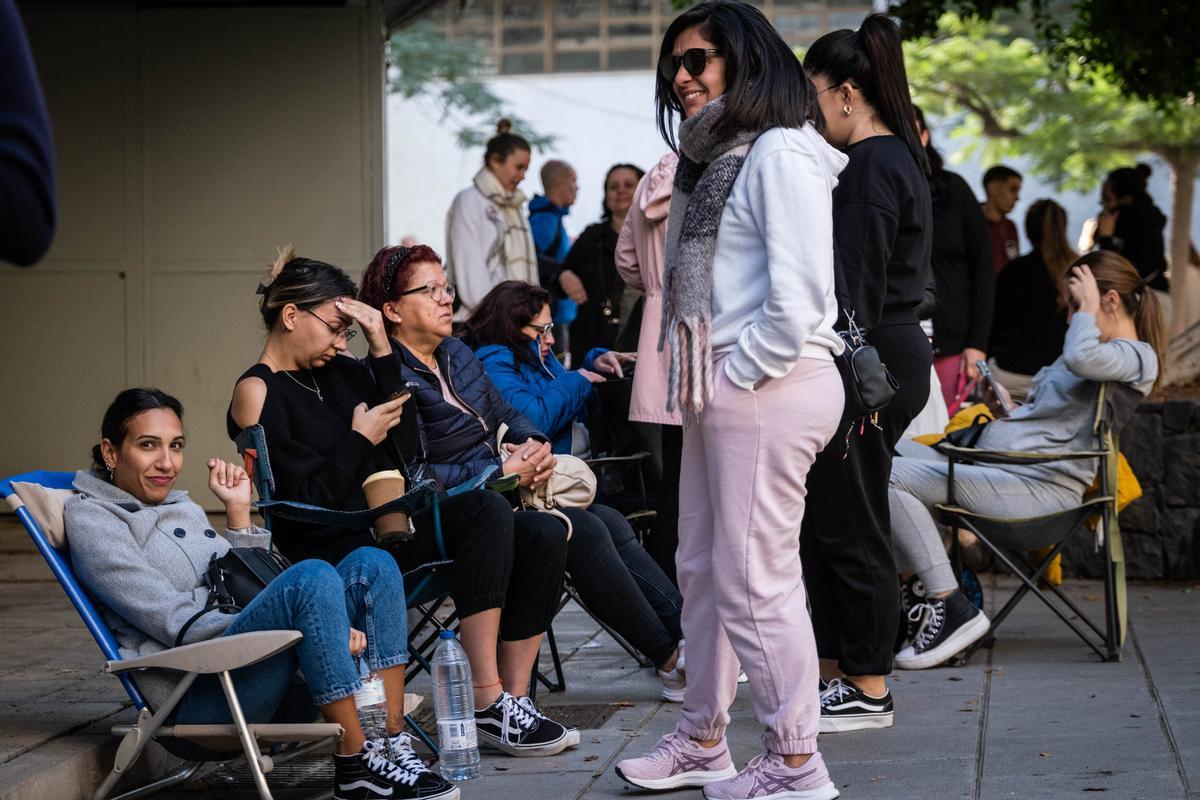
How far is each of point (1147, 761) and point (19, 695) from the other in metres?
3.22

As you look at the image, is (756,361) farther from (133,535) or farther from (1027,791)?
(133,535)

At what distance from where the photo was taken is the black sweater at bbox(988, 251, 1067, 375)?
889cm

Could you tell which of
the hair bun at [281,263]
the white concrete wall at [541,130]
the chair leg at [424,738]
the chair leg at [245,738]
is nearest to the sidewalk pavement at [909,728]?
the chair leg at [424,738]

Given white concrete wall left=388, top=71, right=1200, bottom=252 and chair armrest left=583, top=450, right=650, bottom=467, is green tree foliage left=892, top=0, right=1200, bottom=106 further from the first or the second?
white concrete wall left=388, top=71, right=1200, bottom=252

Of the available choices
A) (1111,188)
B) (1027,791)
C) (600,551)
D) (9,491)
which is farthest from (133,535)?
(1111,188)

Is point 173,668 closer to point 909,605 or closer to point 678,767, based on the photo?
point 678,767

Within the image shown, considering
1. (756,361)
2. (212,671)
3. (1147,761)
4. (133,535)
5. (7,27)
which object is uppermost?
(7,27)

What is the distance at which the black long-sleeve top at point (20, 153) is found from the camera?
6.50 feet

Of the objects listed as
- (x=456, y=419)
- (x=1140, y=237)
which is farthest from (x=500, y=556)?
(x=1140, y=237)

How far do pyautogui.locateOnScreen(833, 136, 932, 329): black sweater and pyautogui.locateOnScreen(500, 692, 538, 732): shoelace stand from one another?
4.72 feet

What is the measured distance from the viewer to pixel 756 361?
3.58 m

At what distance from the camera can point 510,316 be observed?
19.5ft

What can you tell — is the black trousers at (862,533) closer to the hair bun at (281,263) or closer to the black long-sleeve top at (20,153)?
the hair bun at (281,263)

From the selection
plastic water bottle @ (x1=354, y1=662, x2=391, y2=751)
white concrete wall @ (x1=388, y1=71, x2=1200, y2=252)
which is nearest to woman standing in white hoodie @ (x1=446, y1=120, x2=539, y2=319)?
plastic water bottle @ (x1=354, y1=662, x2=391, y2=751)
